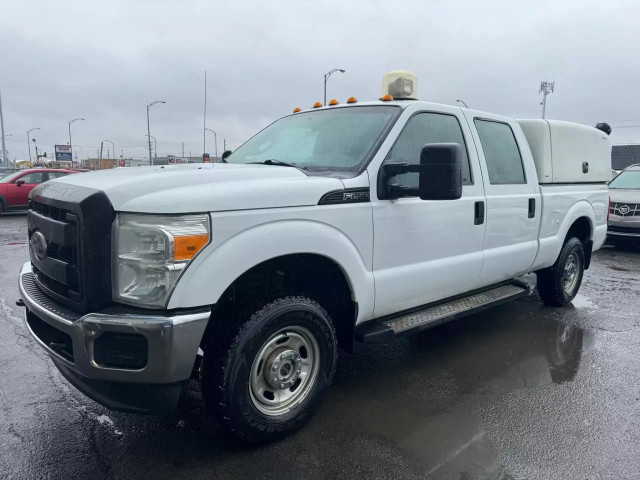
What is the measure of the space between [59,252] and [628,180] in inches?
457

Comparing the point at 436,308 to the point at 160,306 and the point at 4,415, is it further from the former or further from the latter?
the point at 4,415

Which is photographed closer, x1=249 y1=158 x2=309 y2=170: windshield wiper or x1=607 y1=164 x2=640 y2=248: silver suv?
x1=249 y1=158 x2=309 y2=170: windshield wiper

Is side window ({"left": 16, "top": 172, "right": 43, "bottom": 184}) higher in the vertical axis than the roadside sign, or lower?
lower

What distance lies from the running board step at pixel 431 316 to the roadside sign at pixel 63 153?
7688 cm

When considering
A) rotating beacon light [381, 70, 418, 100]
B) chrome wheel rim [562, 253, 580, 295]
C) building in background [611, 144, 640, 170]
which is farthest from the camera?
building in background [611, 144, 640, 170]

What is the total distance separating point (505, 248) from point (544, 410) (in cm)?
151

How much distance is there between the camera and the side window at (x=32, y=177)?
1517cm

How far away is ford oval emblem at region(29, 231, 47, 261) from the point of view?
9.25 feet

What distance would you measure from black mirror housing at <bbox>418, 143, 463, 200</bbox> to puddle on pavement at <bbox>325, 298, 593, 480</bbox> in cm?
146

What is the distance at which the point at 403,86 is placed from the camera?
3947mm

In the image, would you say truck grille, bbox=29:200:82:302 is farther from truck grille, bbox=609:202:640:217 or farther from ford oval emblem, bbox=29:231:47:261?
truck grille, bbox=609:202:640:217

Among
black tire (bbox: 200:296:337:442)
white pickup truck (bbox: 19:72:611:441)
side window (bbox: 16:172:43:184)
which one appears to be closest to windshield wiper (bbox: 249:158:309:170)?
white pickup truck (bbox: 19:72:611:441)

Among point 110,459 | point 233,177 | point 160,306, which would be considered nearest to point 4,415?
point 110,459

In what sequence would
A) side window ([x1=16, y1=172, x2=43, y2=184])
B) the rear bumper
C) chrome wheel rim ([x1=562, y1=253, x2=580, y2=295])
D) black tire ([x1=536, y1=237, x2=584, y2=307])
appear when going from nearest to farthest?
the rear bumper → black tire ([x1=536, y1=237, x2=584, y2=307]) → chrome wheel rim ([x1=562, y1=253, x2=580, y2=295]) → side window ([x1=16, y1=172, x2=43, y2=184])
